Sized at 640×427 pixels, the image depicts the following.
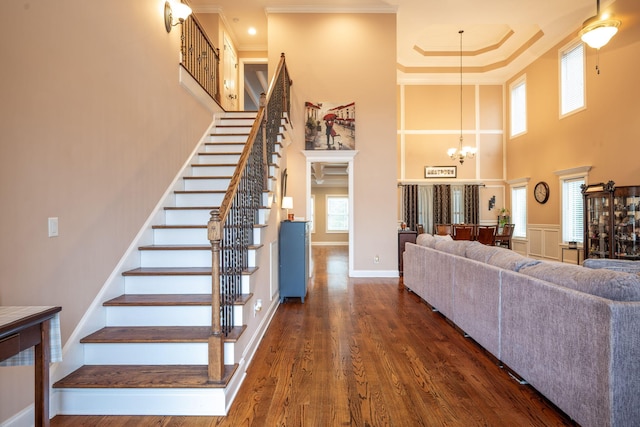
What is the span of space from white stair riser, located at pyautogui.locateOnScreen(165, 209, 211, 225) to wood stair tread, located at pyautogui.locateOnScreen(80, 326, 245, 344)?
1371mm

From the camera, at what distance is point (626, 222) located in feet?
17.0

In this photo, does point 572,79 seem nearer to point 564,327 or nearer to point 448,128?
point 448,128

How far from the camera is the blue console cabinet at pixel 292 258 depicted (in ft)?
14.4

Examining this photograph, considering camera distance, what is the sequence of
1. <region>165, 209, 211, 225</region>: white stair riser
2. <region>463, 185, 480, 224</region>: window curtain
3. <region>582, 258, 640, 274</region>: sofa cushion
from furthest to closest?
<region>463, 185, 480, 224</region>: window curtain, <region>165, 209, 211, 225</region>: white stair riser, <region>582, 258, 640, 274</region>: sofa cushion

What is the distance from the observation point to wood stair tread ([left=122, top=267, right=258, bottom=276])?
8.98 feet

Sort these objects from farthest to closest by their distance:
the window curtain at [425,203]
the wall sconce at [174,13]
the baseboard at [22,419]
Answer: the window curtain at [425,203] < the wall sconce at [174,13] < the baseboard at [22,419]

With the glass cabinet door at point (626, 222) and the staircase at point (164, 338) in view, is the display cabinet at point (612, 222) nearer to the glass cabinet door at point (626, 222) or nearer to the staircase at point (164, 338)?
the glass cabinet door at point (626, 222)

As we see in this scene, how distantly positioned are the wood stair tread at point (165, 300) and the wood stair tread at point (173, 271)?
0.18 meters

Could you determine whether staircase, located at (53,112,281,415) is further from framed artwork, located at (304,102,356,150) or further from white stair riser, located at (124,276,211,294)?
framed artwork, located at (304,102,356,150)

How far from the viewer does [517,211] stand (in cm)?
912

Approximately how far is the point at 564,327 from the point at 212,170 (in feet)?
13.2

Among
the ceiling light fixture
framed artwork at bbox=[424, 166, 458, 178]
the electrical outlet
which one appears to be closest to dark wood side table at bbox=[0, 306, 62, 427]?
the electrical outlet

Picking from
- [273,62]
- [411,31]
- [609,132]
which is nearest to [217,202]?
[273,62]

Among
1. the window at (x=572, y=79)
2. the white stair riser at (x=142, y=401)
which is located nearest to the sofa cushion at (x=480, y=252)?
the white stair riser at (x=142, y=401)
